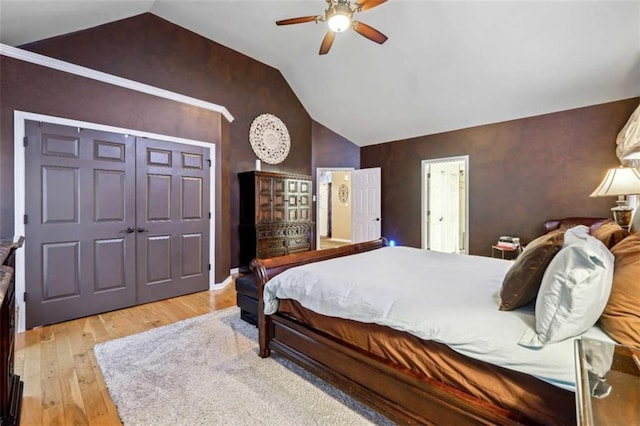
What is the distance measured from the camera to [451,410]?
1.26 meters

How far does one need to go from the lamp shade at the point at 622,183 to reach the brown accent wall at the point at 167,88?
449 centimetres

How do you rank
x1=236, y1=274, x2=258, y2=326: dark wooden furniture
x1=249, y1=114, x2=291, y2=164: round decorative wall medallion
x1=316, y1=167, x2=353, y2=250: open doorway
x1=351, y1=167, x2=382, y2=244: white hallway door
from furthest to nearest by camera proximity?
x1=316, y1=167, x2=353, y2=250: open doorway < x1=351, y1=167, x2=382, y2=244: white hallway door < x1=249, y1=114, x2=291, y2=164: round decorative wall medallion < x1=236, y1=274, x2=258, y2=326: dark wooden furniture

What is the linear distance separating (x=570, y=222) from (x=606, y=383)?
3.92 metres

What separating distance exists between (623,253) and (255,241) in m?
4.25

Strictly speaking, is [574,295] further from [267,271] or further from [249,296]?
[249,296]

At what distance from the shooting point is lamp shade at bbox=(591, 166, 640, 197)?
2664 millimetres

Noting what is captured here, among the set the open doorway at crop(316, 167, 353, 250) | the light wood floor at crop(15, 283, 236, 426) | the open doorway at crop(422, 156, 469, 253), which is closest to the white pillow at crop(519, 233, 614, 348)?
the light wood floor at crop(15, 283, 236, 426)

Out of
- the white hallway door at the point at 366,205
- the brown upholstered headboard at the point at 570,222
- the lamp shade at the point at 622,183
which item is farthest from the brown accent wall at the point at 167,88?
the lamp shade at the point at 622,183

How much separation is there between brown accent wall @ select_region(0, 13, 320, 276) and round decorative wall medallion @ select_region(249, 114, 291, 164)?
0.38 ft

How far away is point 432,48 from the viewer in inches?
157

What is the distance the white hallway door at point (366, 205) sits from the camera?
20.6 ft

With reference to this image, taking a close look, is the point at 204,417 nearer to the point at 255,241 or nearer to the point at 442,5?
the point at 255,241

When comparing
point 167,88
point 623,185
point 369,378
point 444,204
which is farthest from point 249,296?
point 444,204

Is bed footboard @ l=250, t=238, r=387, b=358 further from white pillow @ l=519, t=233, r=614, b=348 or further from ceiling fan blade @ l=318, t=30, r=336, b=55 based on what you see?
ceiling fan blade @ l=318, t=30, r=336, b=55
